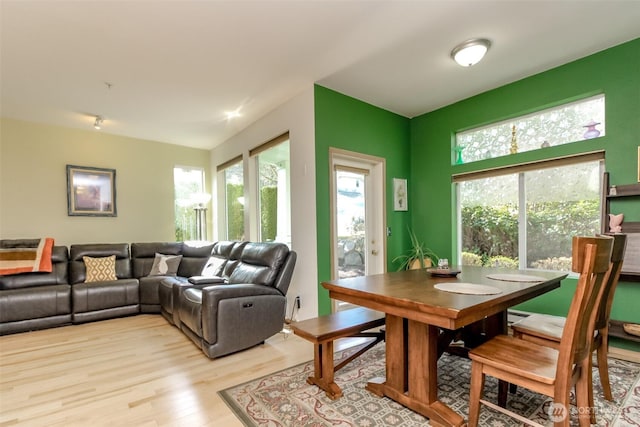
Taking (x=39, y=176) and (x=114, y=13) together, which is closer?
(x=114, y=13)

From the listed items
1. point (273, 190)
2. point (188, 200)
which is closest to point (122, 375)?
point (273, 190)

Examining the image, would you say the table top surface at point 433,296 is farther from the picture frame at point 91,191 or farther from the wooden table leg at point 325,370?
the picture frame at point 91,191

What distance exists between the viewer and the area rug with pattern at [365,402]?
5.72 ft

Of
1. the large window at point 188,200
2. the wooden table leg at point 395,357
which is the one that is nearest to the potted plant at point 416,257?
the wooden table leg at point 395,357

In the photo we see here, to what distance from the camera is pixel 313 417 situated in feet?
5.87

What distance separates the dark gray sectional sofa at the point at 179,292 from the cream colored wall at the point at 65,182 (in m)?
0.51

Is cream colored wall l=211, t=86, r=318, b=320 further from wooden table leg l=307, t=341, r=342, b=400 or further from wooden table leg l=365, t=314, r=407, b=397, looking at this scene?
wooden table leg l=365, t=314, r=407, b=397

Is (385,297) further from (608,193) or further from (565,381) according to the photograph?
(608,193)

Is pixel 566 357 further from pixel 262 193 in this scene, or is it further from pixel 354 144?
pixel 262 193

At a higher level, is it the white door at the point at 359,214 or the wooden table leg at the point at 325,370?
the white door at the point at 359,214

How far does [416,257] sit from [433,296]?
2.58 metres

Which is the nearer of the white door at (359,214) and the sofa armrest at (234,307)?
the sofa armrest at (234,307)

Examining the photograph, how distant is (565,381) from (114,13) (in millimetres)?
3446

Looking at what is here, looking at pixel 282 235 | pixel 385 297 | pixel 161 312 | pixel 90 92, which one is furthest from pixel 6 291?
pixel 385 297
